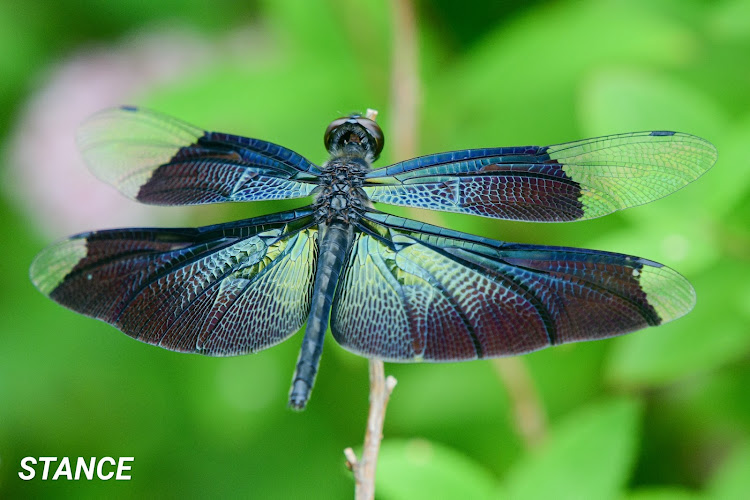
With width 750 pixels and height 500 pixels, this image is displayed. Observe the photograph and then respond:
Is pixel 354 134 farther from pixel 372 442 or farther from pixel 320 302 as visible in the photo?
pixel 372 442

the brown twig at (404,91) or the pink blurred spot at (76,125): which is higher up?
the pink blurred spot at (76,125)

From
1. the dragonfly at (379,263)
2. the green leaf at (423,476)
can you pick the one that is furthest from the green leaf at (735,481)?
the dragonfly at (379,263)

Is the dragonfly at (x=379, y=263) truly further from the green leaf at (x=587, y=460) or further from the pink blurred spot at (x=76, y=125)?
the pink blurred spot at (x=76, y=125)

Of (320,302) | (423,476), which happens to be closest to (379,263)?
(320,302)

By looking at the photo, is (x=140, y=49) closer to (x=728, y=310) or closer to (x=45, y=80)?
(x=45, y=80)

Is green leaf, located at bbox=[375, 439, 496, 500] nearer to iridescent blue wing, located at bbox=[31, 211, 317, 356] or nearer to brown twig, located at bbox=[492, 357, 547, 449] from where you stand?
iridescent blue wing, located at bbox=[31, 211, 317, 356]

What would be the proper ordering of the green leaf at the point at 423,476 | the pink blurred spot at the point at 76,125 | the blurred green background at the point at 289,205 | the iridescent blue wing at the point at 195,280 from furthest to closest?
the pink blurred spot at the point at 76,125 → the blurred green background at the point at 289,205 → the green leaf at the point at 423,476 → the iridescent blue wing at the point at 195,280

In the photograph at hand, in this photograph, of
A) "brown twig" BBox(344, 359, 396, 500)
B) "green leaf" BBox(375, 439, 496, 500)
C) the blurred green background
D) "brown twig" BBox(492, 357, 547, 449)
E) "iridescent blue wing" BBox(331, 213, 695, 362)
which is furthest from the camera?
the blurred green background

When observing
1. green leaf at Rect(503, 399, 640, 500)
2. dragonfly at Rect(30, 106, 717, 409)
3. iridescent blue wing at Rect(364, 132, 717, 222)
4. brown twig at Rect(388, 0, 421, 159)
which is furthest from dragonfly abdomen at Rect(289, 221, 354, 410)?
brown twig at Rect(388, 0, 421, 159)
